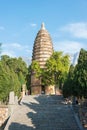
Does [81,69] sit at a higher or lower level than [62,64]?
lower

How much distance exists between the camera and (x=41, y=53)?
59062 mm

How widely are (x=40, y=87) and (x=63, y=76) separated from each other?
816 centimetres

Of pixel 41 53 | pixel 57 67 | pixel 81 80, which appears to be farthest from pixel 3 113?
pixel 41 53

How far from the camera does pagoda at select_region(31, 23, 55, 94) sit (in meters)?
57.3

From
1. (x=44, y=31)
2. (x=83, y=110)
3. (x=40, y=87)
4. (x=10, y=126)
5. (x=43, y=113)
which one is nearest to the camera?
(x=10, y=126)

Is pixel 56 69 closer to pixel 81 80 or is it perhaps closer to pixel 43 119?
pixel 81 80

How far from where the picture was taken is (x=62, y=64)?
168 feet

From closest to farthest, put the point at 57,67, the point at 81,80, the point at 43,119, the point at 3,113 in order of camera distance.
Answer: the point at 43,119
the point at 3,113
the point at 81,80
the point at 57,67

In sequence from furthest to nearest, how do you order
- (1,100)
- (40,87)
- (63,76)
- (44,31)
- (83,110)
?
(44,31) < (40,87) < (63,76) < (1,100) < (83,110)

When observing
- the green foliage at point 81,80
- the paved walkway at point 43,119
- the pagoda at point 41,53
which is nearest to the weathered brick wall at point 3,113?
the paved walkway at point 43,119

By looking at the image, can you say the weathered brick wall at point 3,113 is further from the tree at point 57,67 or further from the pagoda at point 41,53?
the pagoda at point 41,53

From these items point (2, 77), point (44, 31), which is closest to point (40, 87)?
point (44, 31)

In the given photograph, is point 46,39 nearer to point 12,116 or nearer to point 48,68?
point 48,68

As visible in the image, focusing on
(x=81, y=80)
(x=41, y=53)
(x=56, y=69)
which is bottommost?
(x=81, y=80)
